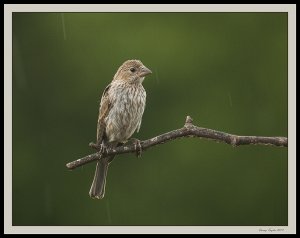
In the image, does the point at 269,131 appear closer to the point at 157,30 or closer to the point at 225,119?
the point at 225,119

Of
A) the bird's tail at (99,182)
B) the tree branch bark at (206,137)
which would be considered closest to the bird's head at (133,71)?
the bird's tail at (99,182)

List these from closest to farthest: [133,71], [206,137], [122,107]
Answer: [206,137] → [122,107] → [133,71]

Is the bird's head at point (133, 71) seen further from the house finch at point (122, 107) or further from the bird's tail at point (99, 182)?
the bird's tail at point (99, 182)

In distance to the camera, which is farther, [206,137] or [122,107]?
[122,107]

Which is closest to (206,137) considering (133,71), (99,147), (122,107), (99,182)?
(99,147)

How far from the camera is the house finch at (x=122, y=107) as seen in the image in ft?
28.1

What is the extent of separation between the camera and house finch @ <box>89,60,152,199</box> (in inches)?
337

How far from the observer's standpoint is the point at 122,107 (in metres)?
8.56

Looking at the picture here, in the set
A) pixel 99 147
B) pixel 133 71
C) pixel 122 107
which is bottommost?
pixel 99 147

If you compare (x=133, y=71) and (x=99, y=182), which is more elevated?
(x=133, y=71)

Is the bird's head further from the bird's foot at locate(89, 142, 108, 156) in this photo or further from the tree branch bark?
the tree branch bark

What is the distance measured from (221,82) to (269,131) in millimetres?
913

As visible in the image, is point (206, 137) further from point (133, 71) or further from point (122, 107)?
point (133, 71)

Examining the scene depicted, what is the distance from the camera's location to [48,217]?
12.1m
